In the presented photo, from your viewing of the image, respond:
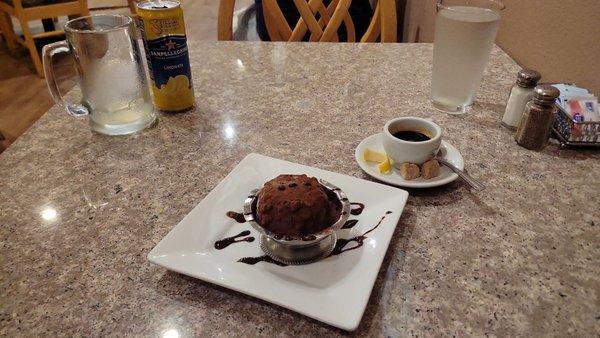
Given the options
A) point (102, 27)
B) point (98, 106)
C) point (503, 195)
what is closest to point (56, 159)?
point (98, 106)

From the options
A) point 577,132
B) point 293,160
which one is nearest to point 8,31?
point 293,160

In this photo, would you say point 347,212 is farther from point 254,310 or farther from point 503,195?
point 503,195

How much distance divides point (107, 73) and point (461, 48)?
69 cm

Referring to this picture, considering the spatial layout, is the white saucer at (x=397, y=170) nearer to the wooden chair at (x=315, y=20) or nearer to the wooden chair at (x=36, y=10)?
the wooden chair at (x=315, y=20)

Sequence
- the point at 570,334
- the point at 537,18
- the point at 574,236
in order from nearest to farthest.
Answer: the point at 570,334
the point at 574,236
the point at 537,18

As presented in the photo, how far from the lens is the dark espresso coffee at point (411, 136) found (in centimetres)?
71

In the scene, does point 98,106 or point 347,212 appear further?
point 98,106

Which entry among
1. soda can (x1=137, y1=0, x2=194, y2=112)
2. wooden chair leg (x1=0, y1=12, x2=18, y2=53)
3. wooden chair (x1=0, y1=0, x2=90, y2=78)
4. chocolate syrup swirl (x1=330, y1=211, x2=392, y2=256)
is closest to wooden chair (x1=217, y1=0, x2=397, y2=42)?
soda can (x1=137, y1=0, x2=194, y2=112)

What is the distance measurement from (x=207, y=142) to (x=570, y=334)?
62cm

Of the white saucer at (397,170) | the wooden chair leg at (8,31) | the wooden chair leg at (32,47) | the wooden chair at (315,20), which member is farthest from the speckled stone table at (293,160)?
the wooden chair leg at (8,31)

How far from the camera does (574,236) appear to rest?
57cm

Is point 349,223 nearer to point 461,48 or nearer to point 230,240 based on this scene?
point 230,240

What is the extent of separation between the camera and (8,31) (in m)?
3.16

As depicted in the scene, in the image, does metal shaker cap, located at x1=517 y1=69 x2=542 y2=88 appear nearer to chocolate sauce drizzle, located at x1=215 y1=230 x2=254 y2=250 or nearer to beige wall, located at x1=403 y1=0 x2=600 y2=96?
beige wall, located at x1=403 y1=0 x2=600 y2=96
